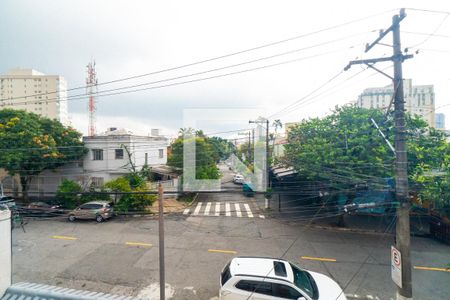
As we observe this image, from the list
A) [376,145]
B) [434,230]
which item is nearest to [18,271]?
[376,145]

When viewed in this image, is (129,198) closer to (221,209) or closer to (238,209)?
(221,209)

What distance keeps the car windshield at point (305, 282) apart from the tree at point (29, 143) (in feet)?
52.1

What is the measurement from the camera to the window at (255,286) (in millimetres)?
5441

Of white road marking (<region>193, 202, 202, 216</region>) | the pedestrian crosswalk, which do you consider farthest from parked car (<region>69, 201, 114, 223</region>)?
white road marking (<region>193, 202, 202, 216</region>)

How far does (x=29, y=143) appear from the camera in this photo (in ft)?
47.1

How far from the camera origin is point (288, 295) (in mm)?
5301

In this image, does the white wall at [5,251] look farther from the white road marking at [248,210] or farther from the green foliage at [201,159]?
the green foliage at [201,159]

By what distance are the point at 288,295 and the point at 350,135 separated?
790 centimetres

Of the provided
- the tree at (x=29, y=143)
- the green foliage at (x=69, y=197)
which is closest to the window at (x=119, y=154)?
the tree at (x=29, y=143)

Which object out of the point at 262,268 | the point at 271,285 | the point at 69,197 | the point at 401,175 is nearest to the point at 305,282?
the point at 271,285

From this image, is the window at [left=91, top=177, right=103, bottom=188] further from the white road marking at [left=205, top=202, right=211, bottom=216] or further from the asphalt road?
the white road marking at [left=205, top=202, right=211, bottom=216]

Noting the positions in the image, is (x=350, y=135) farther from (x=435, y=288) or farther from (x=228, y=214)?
(x=228, y=214)

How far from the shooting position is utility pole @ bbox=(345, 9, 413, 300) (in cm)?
511

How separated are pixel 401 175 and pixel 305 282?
11.6ft
